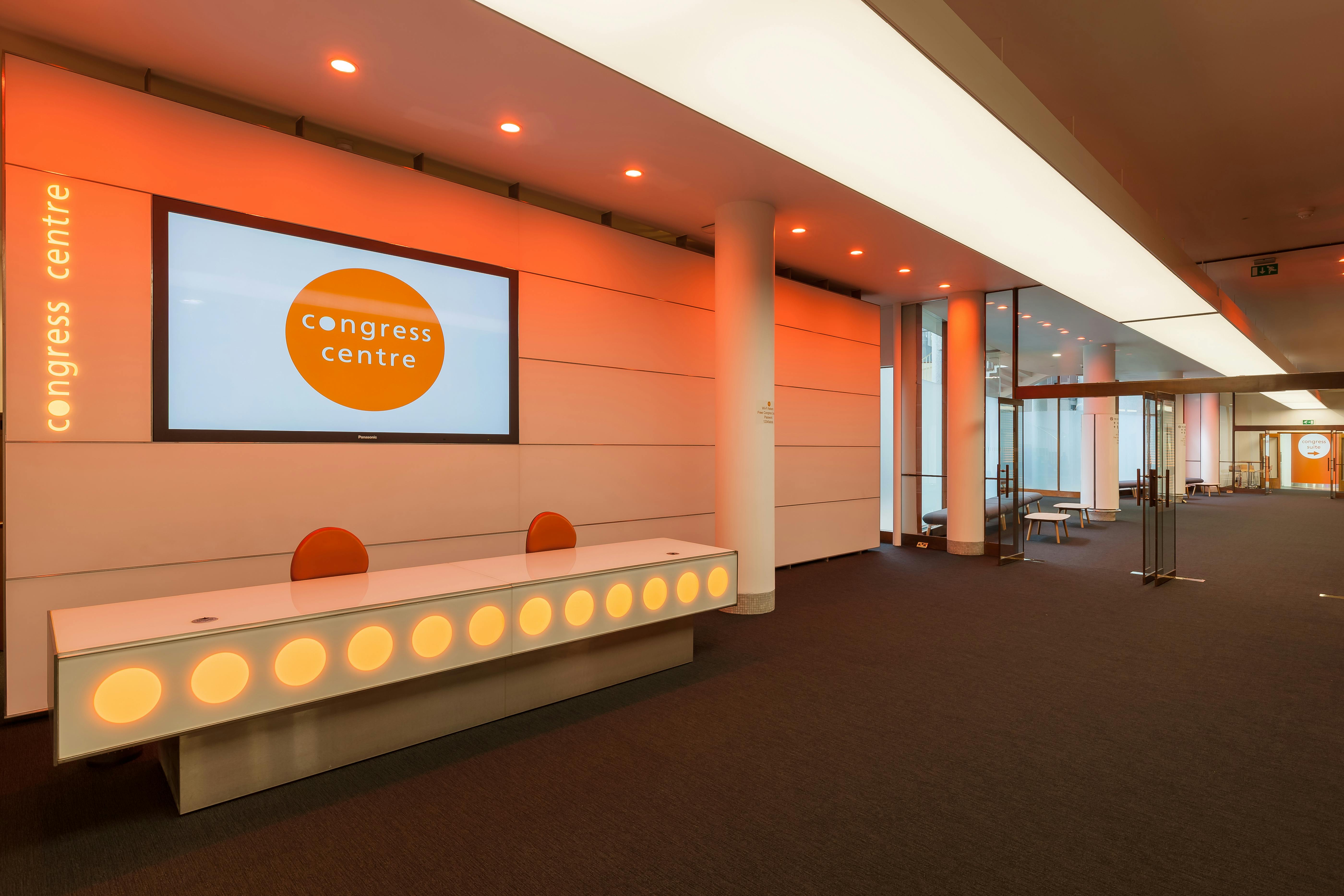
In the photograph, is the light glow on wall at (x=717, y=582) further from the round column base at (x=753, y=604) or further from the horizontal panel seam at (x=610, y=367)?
the horizontal panel seam at (x=610, y=367)

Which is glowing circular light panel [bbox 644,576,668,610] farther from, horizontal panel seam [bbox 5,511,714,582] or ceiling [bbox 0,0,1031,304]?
ceiling [bbox 0,0,1031,304]

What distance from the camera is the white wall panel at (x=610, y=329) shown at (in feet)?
17.5

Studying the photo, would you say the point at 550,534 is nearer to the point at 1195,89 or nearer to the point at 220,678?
the point at 220,678

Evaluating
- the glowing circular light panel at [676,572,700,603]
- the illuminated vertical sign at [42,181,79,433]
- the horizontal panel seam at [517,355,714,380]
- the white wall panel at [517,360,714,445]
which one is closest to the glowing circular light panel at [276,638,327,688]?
the glowing circular light panel at [676,572,700,603]

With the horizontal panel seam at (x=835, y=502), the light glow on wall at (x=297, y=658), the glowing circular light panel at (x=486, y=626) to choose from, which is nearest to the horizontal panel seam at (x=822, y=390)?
the horizontal panel seam at (x=835, y=502)

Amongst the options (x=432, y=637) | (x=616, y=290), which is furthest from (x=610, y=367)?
(x=432, y=637)

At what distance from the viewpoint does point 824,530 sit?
26.1 feet

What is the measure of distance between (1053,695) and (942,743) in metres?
1.10

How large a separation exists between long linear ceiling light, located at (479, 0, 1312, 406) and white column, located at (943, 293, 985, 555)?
4.25 meters

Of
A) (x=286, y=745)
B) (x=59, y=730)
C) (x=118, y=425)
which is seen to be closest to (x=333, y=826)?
(x=286, y=745)

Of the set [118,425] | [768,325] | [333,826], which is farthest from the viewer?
[768,325]

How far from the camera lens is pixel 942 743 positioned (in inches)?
126

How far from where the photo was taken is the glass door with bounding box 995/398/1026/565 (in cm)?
816

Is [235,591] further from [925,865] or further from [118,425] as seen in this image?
[925,865]
